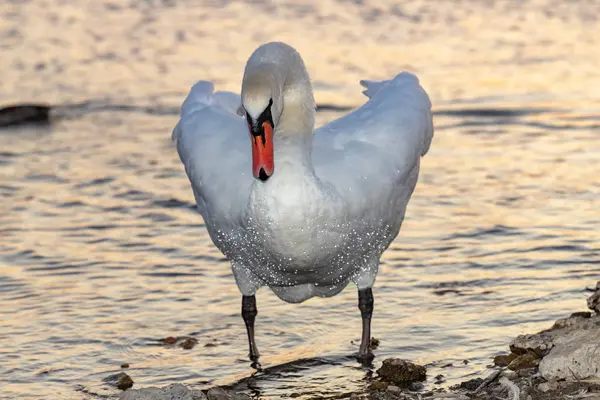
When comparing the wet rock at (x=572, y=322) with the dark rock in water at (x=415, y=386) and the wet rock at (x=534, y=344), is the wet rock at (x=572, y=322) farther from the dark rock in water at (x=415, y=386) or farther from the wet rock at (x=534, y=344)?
the dark rock in water at (x=415, y=386)

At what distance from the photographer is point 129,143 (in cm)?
1116

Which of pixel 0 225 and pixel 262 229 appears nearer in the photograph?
pixel 262 229

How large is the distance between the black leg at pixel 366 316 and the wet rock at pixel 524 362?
87 cm

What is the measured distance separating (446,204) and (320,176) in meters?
3.32

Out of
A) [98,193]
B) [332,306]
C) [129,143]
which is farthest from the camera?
[129,143]

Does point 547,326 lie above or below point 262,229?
below

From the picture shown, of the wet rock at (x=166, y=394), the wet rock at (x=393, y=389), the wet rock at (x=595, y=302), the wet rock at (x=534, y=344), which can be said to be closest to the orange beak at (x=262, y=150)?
the wet rock at (x=166, y=394)

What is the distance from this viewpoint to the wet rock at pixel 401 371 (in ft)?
20.0

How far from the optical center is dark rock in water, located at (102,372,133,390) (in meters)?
6.30

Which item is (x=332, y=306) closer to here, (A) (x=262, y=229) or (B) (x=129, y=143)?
(A) (x=262, y=229)

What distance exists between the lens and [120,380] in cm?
632

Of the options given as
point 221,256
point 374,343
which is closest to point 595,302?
point 374,343

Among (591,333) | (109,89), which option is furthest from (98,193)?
(591,333)

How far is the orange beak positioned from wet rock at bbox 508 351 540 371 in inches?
60.8
